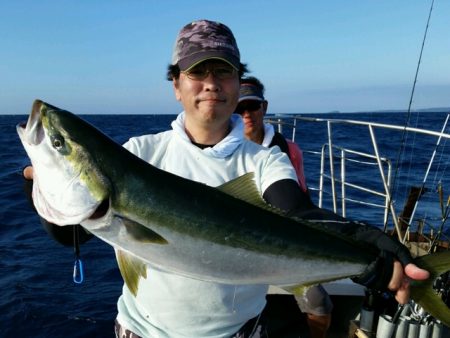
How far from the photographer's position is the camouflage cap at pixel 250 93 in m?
6.46

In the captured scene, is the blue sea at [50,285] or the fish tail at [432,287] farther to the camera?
the blue sea at [50,285]

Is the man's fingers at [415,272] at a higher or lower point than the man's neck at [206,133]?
lower

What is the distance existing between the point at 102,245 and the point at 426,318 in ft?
27.9

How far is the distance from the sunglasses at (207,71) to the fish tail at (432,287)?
1578mm

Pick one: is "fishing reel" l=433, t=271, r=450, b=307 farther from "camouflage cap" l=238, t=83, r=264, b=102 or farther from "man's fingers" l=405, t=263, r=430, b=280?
"man's fingers" l=405, t=263, r=430, b=280

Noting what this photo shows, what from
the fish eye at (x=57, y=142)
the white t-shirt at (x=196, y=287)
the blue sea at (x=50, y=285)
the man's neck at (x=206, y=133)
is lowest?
the blue sea at (x=50, y=285)

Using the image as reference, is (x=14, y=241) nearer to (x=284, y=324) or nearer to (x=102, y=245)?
(x=102, y=245)

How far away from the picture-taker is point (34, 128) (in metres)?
2.57

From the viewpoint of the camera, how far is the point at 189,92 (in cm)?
314

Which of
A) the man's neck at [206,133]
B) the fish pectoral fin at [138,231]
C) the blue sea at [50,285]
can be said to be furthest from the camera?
the blue sea at [50,285]

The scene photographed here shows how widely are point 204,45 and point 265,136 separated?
3.38 m

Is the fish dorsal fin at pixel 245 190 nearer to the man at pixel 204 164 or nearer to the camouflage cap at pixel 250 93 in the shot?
the man at pixel 204 164

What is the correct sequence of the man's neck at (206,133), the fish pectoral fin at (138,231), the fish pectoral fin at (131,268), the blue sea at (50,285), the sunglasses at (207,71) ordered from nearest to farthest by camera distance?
the fish pectoral fin at (138,231) → the fish pectoral fin at (131,268) → the sunglasses at (207,71) → the man's neck at (206,133) → the blue sea at (50,285)

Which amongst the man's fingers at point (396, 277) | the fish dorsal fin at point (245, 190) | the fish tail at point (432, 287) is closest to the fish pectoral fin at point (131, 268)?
the fish dorsal fin at point (245, 190)
